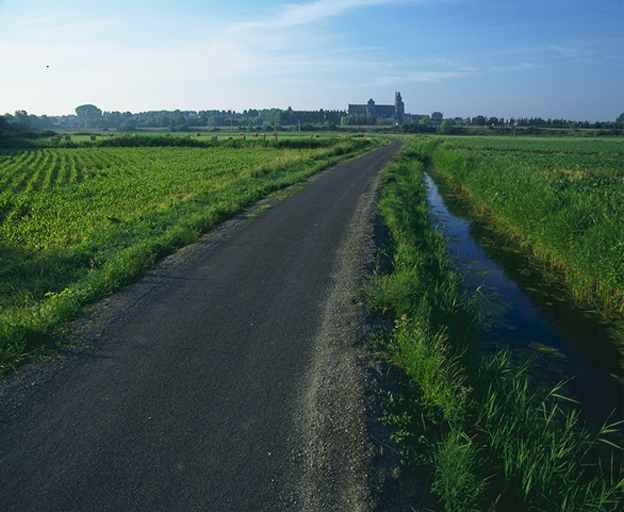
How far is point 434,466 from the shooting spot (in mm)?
5129

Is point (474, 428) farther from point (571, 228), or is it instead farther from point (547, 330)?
point (571, 228)

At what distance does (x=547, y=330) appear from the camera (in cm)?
1059

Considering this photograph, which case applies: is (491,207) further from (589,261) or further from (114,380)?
(114,380)

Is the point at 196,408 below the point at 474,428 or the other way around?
the other way around

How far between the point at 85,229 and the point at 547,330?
1606 centimetres

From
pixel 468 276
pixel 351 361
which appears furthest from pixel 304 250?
pixel 351 361

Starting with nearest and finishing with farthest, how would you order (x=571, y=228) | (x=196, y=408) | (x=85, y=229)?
(x=196, y=408) < (x=571, y=228) < (x=85, y=229)

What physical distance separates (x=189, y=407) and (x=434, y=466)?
3078mm

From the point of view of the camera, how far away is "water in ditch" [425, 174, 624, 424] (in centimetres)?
820

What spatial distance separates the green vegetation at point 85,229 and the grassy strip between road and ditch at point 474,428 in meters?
5.87

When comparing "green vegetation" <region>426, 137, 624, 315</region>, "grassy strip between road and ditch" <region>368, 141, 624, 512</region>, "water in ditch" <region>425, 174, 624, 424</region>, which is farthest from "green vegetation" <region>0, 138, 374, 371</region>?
"green vegetation" <region>426, 137, 624, 315</region>

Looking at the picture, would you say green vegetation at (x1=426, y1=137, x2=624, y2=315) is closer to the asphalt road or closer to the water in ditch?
the water in ditch

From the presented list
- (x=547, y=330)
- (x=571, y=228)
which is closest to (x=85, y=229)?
(x=547, y=330)

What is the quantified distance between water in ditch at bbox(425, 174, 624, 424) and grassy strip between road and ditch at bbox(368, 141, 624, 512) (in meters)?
0.74
